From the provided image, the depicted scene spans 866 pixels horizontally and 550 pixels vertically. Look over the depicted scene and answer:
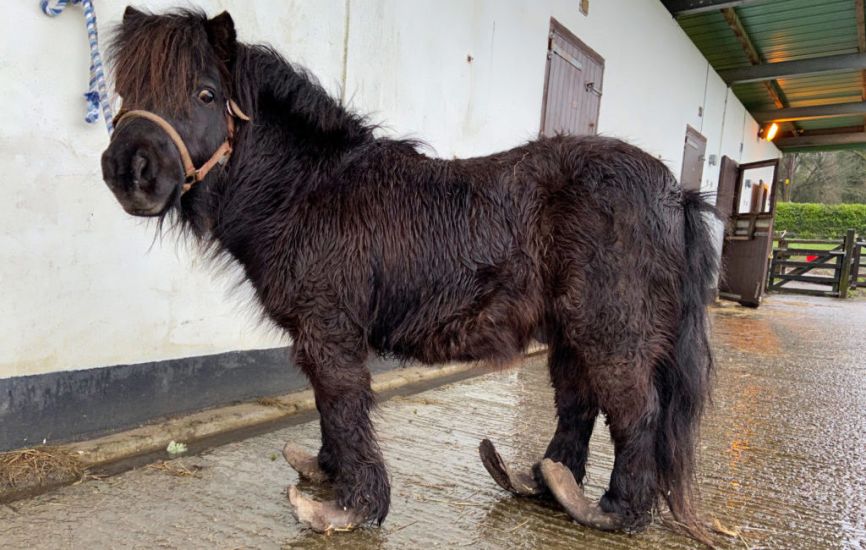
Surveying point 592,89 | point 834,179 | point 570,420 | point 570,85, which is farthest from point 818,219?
point 570,420

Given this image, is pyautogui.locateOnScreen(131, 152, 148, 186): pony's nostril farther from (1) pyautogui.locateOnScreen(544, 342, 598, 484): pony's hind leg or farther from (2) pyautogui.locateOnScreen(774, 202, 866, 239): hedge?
(2) pyautogui.locateOnScreen(774, 202, 866, 239): hedge

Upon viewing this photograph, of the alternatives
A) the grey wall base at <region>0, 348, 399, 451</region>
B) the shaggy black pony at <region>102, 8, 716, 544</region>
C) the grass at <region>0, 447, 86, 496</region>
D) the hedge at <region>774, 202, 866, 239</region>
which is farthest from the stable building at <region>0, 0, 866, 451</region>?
the hedge at <region>774, 202, 866, 239</region>

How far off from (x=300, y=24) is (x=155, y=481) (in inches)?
108

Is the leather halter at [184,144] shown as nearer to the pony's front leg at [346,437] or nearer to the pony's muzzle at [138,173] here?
the pony's muzzle at [138,173]

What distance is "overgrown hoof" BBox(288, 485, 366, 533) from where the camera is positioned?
200 cm

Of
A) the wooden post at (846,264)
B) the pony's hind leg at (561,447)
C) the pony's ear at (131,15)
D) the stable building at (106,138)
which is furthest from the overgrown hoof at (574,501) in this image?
the wooden post at (846,264)

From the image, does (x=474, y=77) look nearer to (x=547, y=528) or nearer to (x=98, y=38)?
(x=98, y=38)

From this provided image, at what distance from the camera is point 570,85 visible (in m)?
6.50

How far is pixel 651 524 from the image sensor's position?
90.4 inches

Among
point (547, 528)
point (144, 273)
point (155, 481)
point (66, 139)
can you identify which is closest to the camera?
point (547, 528)

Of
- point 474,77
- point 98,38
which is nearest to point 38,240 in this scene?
point 98,38

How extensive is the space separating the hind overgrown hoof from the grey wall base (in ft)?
3.20

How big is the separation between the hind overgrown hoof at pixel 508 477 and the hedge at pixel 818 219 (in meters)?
30.4

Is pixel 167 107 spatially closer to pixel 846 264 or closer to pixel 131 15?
pixel 131 15
